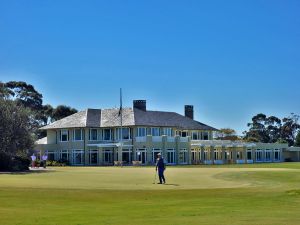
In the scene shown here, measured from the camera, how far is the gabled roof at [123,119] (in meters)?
83.6

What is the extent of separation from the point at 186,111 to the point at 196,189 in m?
70.4

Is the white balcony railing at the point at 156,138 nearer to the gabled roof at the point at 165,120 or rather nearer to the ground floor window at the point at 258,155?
the gabled roof at the point at 165,120

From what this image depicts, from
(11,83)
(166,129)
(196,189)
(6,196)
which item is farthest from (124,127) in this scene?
(6,196)

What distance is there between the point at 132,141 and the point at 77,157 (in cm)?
916

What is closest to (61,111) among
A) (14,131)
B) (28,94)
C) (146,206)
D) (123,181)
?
(28,94)

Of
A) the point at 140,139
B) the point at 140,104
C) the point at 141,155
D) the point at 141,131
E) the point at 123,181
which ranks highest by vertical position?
the point at 140,104

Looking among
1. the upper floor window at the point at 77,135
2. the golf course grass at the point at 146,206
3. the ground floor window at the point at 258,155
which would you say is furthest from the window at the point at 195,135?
the golf course grass at the point at 146,206

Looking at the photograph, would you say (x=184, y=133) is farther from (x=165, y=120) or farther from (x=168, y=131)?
(x=168, y=131)

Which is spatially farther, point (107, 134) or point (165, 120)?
point (165, 120)

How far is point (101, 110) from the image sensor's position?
89812mm

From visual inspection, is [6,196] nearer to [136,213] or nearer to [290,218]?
[136,213]

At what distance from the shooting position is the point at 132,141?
81812 millimetres

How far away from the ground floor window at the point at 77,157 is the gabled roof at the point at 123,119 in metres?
3.87

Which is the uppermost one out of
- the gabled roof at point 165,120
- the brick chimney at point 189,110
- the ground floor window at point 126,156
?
the brick chimney at point 189,110
